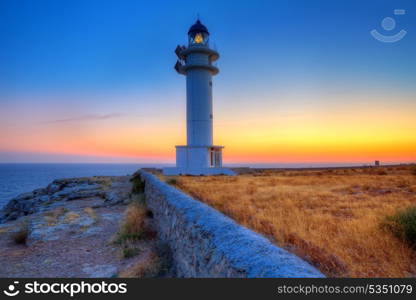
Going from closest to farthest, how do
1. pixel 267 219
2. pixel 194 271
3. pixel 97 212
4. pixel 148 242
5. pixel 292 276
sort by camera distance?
pixel 292 276 < pixel 194 271 < pixel 148 242 < pixel 267 219 < pixel 97 212

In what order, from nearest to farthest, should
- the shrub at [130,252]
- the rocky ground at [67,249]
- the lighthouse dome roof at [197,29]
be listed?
the rocky ground at [67,249] → the shrub at [130,252] → the lighthouse dome roof at [197,29]

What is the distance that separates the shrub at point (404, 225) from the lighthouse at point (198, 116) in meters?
21.9

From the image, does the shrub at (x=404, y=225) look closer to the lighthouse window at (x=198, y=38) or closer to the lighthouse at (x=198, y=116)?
the lighthouse at (x=198, y=116)

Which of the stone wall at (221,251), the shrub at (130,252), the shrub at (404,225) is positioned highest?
the stone wall at (221,251)

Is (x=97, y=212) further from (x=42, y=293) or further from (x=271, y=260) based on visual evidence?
(x=271, y=260)

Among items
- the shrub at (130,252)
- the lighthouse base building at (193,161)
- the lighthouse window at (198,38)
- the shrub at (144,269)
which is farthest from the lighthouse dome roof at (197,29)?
the shrub at (144,269)

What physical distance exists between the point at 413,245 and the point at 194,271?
428 centimetres

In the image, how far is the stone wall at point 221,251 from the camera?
7.41ft

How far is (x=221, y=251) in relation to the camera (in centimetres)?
278

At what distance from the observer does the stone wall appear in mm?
2258

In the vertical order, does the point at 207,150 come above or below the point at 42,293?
above

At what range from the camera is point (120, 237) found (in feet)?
22.0

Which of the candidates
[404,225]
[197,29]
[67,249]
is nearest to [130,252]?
[67,249]

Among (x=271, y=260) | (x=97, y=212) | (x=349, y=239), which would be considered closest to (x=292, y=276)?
(x=271, y=260)
